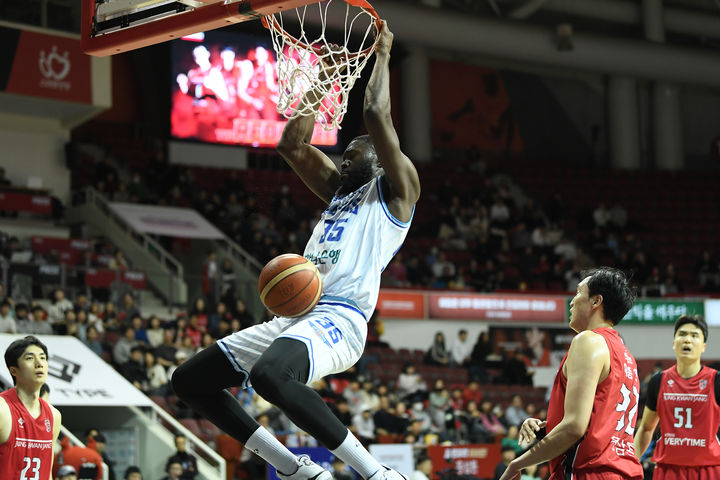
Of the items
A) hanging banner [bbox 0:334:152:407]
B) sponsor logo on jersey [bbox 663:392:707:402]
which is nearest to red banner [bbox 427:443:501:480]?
hanging banner [bbox 0:334:152:407]

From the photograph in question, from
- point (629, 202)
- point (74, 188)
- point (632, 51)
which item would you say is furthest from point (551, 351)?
point (74, 188)

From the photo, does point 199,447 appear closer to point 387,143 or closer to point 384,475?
point 384,475

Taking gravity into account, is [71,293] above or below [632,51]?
below

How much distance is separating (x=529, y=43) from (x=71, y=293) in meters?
14.4

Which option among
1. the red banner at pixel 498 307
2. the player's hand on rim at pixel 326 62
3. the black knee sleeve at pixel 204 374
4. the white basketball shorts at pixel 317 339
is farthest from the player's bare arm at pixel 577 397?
the red banner at pixel 498 307

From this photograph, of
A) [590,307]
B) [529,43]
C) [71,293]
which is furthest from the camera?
[529,43]

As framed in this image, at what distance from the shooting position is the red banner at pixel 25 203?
18.9 m

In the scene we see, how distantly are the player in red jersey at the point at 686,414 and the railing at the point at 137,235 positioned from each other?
43.0 ft

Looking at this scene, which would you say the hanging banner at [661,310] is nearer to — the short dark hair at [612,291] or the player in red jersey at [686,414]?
the player in red jersey at [686,414]

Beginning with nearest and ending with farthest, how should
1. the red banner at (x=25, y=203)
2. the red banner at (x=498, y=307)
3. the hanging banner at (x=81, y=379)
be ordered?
1. the hanging banner at (x=81, y=379)
2. the red banner at (x=25, y=203)
3. the red banner at (x=498, y=307)

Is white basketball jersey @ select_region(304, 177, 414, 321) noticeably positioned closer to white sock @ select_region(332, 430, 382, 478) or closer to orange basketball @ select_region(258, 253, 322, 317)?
orange basketball @ select_region(258, 253, 322, 317)

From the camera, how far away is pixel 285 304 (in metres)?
4.73

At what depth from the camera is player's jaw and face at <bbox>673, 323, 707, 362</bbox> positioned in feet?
21.5

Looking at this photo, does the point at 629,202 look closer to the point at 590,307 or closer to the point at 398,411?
the point at 398,411
